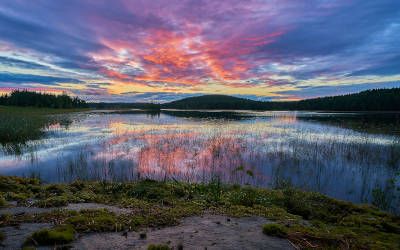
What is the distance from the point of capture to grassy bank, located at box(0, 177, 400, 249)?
209 inches

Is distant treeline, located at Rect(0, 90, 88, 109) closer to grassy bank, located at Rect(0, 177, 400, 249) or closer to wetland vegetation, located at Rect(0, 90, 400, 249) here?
wetland vegetation, located at Rect(0, 90, 400, 249)

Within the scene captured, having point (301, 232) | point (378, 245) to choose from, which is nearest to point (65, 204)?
point (301, 232)

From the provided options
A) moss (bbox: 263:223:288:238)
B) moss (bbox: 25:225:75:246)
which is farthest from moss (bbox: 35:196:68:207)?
moss (bbox: 263:223:288:238)

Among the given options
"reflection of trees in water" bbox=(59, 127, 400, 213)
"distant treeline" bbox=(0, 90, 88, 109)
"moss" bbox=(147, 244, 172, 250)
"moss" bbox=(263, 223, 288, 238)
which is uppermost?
"distant treeline" bbox=(0, 90, 88, 109)

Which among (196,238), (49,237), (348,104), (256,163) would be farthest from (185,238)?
(348,104)

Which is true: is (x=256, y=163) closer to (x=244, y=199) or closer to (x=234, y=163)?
(x=234, y=163)

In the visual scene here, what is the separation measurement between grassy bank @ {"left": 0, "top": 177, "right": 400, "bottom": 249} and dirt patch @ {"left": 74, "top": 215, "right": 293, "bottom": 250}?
0.92 feet

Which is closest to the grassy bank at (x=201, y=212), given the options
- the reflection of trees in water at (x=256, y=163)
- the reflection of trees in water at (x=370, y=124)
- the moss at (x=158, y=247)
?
the moss at (x=158, y=247)

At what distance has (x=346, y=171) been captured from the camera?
15.5 meters

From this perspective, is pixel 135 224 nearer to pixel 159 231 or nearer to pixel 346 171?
pixel 159 231

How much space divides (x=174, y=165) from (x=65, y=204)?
929 centimetres

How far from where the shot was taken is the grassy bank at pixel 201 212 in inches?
209

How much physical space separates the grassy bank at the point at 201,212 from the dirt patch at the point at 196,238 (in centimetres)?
28

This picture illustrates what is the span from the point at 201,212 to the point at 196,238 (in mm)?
1934
